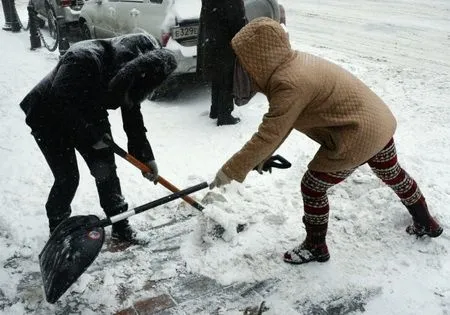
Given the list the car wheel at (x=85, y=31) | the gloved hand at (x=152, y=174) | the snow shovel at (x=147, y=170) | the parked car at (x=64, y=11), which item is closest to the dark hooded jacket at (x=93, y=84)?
the snow shovel at (x=147, y=170)

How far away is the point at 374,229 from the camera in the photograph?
335cm

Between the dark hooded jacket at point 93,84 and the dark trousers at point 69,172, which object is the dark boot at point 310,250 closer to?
the dark trousers at point 69,172

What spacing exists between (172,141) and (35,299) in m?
2.64

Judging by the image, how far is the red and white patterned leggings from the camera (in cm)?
275

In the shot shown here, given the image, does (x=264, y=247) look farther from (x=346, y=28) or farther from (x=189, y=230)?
(x=346, y=28)

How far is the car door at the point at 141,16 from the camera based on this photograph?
6.02 m

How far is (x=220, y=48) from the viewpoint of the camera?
5.09 m

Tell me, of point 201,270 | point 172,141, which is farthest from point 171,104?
point 201,270

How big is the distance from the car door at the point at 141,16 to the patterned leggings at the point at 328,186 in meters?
3.88

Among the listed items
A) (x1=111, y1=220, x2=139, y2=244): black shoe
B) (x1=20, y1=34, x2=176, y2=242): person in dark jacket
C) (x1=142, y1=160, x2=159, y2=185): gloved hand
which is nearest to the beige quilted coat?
(x1=20, y1=34, x2=176, y2=242): person in dark jacket

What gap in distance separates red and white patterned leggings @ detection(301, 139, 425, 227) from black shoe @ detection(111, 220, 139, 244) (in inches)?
51.4

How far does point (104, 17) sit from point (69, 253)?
19.1 feet

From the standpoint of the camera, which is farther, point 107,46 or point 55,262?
point 107,46

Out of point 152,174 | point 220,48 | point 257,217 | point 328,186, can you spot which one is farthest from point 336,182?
point 220,48
